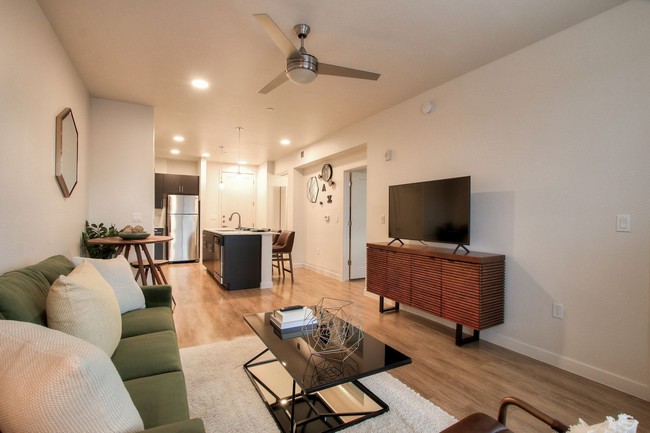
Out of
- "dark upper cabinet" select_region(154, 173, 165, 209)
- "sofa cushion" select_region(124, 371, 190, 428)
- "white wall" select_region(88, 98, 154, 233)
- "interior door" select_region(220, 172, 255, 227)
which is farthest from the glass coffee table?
"interior door" select_region(220, 172, 255, 227)

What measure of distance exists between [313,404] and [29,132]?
8.41 ft

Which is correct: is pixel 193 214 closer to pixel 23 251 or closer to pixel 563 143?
pixel 23 251

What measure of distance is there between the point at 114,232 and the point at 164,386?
322 cm

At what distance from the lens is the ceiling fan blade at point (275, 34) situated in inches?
75.2

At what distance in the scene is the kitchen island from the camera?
487 cm

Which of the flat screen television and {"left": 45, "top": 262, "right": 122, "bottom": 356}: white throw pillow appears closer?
{"left": 45, "top": 262, "right": 122, "bottom": 356}: white throw pillow

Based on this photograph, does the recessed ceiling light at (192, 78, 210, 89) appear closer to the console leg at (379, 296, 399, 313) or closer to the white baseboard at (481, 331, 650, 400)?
the console leg at (379, 296, 399, 313)

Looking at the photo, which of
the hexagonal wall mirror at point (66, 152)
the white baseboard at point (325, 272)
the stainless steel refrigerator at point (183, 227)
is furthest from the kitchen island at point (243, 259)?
the stainless steel refrigerator at point (183, 227)

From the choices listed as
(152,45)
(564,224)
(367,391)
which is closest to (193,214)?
(152,45)

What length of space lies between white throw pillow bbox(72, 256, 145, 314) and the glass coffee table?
0.86 meters

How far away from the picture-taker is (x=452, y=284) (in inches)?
115

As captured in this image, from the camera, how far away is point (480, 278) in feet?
→ 8.89

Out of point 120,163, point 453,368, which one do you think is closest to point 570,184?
point 453,368

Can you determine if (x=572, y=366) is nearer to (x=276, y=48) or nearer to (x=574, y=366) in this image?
(x=574, y=366)
